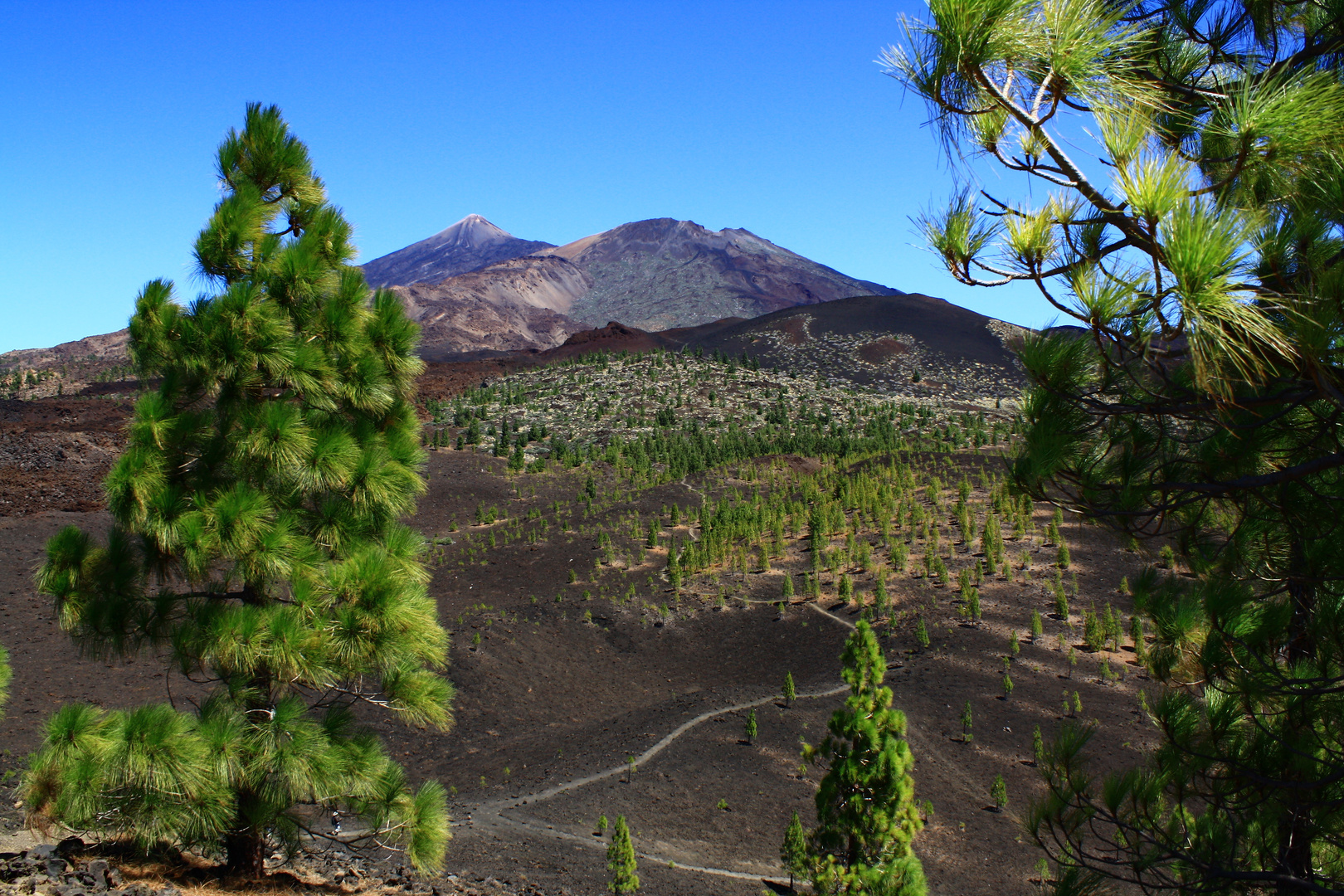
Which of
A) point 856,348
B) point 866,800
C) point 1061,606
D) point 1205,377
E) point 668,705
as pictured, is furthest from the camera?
point 856,348

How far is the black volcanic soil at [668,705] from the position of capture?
26.7 ft

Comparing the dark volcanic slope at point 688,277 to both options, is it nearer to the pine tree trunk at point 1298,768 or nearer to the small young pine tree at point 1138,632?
the small young pine tree at point 1138,632

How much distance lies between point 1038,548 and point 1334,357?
562 inches

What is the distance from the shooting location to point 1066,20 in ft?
8.33

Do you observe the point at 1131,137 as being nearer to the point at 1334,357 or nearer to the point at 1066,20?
the point at 1066,20

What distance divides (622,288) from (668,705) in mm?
103439

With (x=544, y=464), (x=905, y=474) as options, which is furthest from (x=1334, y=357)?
(x=544, y=464)

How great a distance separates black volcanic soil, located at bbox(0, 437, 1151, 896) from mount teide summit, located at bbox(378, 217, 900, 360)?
58.3 meters

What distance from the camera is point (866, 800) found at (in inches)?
258

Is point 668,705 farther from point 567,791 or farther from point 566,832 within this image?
point 566,832

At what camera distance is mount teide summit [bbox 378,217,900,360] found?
290 feet

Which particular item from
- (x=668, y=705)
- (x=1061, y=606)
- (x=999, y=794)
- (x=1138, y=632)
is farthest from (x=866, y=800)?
(x=1061, y=606)

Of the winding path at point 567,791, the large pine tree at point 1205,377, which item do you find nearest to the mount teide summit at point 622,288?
the winding path at point 567,791

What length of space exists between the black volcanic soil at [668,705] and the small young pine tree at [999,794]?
0.55 feet
